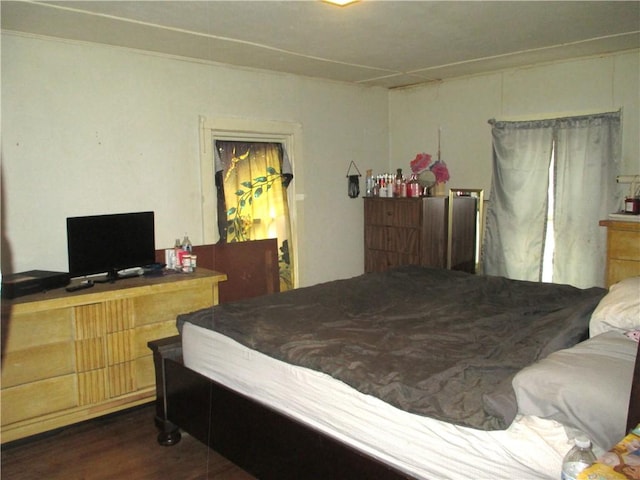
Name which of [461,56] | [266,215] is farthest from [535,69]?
[266,215]

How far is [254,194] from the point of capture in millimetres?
4344

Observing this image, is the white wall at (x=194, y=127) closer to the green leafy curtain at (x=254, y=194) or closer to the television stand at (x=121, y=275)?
the green leafy curtain at (x=254, y=194)

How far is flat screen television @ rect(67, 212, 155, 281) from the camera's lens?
3023mm

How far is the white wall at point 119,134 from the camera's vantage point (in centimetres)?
307

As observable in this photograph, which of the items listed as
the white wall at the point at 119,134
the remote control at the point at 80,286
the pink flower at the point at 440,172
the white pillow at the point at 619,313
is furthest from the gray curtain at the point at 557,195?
→ the remote control at the point at 80,286

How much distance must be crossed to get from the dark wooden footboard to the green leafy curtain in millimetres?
1531

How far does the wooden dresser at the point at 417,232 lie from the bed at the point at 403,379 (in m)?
1.48

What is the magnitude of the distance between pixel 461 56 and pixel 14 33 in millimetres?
3026

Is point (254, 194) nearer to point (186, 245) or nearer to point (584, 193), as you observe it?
point (186, 245)

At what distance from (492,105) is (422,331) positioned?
2.96m

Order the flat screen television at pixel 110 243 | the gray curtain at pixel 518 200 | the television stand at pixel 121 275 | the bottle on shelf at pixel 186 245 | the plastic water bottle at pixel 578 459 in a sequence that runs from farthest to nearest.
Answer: the gray curtain at pixel 518 200, the bottle on shelf at pixel 186 245, the television stand at pixel 121 275, the flat screen television at pixel 110 243, the plastic water bottle at pixel 578 459

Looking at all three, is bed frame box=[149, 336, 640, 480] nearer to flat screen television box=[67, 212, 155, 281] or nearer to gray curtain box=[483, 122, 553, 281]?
flat screen television box=[67, 212, 155, 281]

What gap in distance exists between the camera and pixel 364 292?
10.2 ft

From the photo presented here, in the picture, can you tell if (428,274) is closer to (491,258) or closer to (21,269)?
(491,258)
